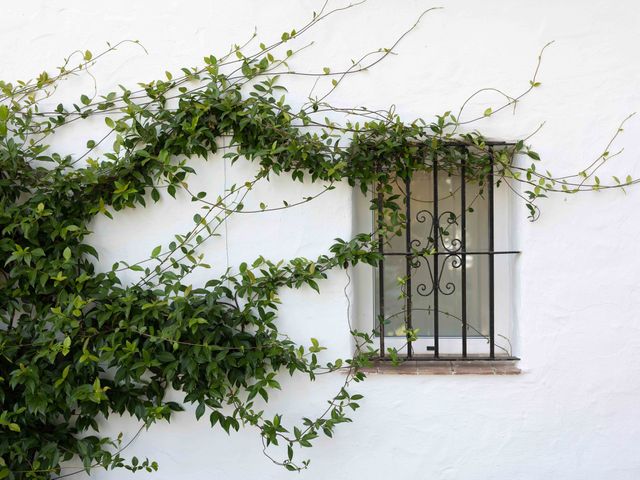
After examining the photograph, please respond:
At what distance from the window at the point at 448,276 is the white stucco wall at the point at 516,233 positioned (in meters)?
0.19

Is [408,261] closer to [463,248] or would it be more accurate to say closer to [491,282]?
[463,248]

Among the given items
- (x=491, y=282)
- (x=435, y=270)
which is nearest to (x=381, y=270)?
(x=435, y=270)

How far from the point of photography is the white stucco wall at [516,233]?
311 cm

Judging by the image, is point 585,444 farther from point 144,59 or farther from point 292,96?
point 144,59

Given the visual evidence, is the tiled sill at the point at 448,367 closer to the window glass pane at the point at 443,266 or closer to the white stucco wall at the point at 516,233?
the white stucco wall at the point at 516,233

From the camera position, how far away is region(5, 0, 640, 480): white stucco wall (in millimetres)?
3105

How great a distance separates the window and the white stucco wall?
19 centimetres

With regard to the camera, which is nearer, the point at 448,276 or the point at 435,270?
the point at 435,270

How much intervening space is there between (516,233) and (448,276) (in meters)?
0.41

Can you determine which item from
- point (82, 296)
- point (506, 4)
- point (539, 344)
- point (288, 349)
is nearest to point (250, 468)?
point (288, 349)

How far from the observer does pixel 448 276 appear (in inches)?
132

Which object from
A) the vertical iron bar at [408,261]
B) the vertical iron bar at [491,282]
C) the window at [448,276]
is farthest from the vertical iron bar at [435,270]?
the vertical iron bar at [491,282]

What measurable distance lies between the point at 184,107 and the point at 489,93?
1477 millimetres

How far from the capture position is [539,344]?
3.15 metres
